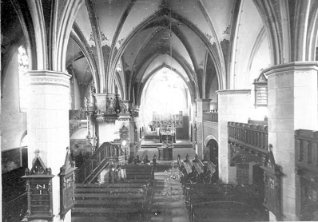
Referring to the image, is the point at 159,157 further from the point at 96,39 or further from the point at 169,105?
the point at 169,105

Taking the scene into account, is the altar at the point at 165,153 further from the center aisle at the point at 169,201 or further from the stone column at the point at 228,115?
the stone column at the point at 228,115

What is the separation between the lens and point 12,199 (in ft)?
36.0

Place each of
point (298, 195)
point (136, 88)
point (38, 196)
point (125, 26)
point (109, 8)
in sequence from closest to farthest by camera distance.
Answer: point (298, 195), point (38, 196), point (109, 8), point (125, 26), point (136, 88)

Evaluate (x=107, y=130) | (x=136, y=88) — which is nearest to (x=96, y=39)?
(x=107, y=130)

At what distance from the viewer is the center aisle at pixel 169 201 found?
1012 cm

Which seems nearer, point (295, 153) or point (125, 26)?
point (295, 153)

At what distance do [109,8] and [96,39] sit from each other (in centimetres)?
172

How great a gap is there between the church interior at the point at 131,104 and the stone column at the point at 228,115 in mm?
56

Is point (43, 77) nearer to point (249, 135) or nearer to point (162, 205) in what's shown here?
point (162, 205)

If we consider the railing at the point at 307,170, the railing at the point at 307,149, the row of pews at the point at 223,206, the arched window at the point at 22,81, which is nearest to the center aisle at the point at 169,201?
the row of pews at the point at 223,206

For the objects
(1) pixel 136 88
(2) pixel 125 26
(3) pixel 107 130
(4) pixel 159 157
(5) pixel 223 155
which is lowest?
(4) pixel 159 157

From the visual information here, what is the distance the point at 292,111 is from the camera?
6.85 metres

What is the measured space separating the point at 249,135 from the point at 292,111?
4.13 meters

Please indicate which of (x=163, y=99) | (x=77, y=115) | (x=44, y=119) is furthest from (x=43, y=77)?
(x=163, y=99)
